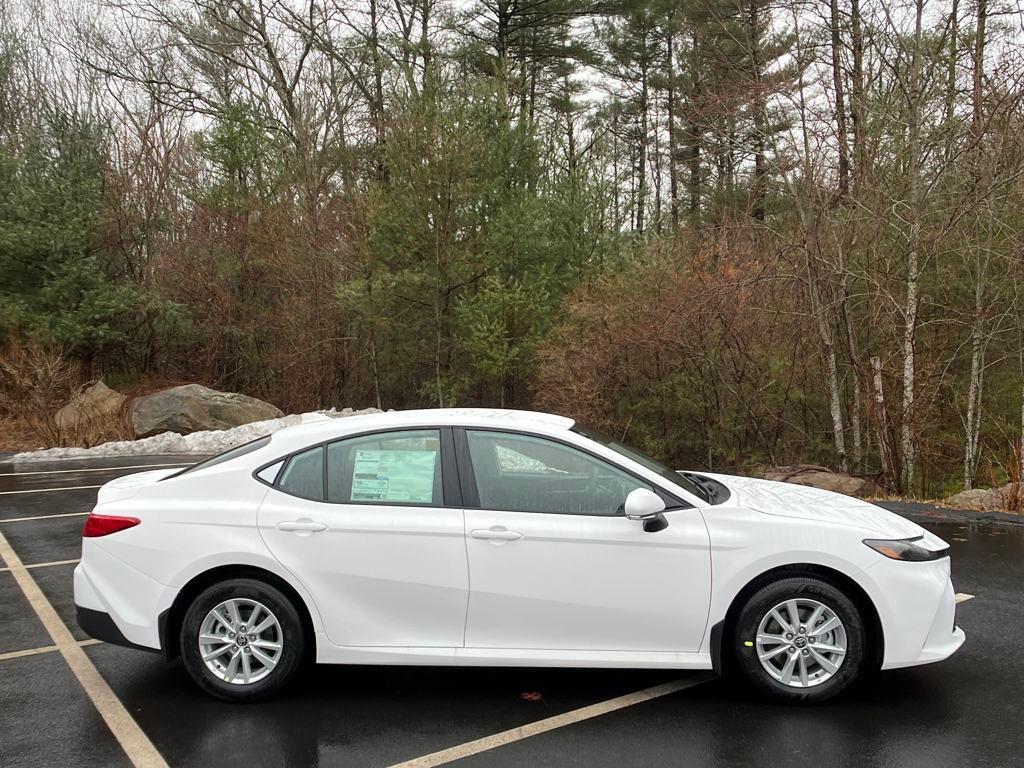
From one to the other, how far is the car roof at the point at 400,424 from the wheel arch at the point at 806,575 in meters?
1.27

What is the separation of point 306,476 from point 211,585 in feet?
2.41

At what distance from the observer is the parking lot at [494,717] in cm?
353

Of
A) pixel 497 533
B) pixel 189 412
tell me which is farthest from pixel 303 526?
pixel 189 412

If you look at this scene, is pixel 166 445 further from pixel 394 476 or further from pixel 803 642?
pixel 803 642

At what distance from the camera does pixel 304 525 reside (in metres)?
4.09

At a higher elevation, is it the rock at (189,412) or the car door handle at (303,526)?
the rock at (189,412)

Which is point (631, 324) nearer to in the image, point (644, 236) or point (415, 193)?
point (644, 236)

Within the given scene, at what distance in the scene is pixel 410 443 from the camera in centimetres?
430

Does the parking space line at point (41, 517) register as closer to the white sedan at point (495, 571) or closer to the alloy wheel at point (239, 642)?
the white sedan at point (495, 571)

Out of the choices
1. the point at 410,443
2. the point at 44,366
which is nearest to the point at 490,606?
the point at 410,443

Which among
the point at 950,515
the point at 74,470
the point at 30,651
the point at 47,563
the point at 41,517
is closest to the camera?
the point at 30,651

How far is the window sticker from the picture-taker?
13.8 ft

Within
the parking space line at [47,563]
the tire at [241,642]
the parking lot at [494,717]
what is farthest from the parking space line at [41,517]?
the tire at [241,642]

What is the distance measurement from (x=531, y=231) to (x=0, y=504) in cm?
1152
